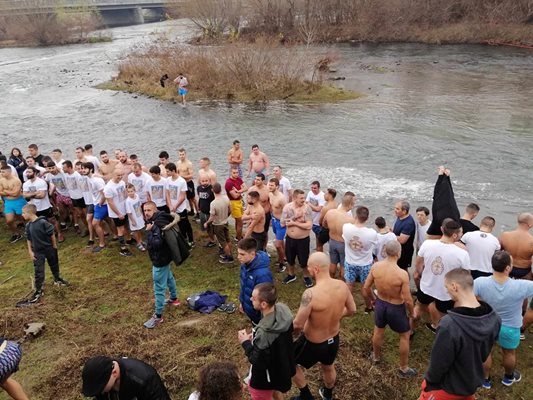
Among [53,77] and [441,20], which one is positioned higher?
[441,20]

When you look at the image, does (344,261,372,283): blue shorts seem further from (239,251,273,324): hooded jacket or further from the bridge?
the bridge

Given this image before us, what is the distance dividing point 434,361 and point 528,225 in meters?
3.68

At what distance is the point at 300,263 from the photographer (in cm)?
791

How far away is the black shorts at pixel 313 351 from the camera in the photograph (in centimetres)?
480

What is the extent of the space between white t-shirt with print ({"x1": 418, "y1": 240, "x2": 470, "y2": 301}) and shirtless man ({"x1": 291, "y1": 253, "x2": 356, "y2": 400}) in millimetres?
1598

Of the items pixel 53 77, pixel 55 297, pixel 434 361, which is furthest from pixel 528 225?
pixel 53 77

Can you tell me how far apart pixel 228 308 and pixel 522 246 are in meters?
4.53

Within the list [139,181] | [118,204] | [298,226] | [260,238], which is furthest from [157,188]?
[298,226]

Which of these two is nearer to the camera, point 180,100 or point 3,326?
point 3,326

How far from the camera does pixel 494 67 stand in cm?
3064

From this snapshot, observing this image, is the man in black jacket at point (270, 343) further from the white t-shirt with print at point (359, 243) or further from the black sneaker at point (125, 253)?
the black sneaker at point (125, 253)

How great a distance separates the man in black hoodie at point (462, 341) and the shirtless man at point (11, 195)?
9164mm

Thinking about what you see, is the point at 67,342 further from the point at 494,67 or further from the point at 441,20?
the point at 441,20

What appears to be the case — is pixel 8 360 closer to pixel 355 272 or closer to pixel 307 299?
pixel 307 299
